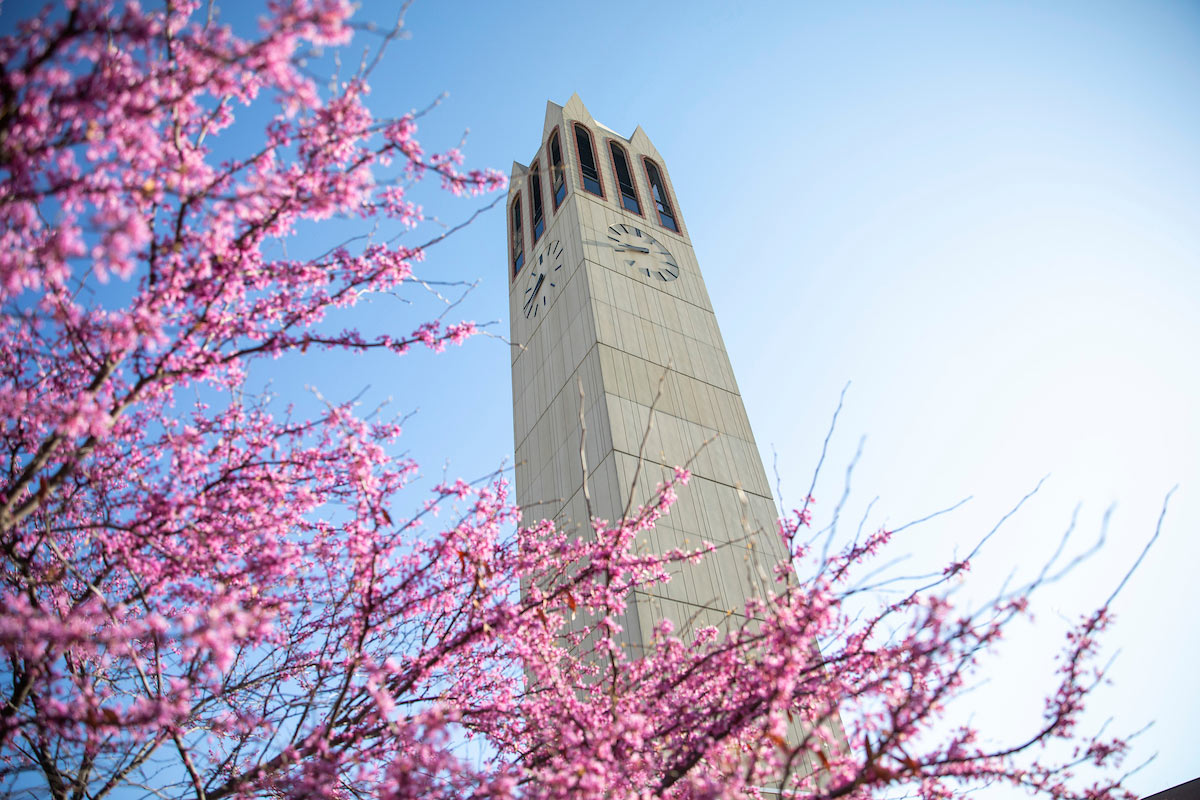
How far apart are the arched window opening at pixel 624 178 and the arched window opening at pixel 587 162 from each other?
0.61 meters

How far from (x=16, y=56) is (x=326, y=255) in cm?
154

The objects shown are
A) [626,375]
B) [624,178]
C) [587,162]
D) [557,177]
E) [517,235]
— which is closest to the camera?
[626,375]

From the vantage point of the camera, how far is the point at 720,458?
37.8 feet

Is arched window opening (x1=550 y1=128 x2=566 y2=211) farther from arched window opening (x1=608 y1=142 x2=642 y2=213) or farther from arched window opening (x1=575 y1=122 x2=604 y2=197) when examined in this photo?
arched window opening (x1=608 y1=142 x2=642 y2=213)

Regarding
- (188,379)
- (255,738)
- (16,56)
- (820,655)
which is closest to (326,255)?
(188,379)

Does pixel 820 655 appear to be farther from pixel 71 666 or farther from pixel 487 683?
pixel 71 666

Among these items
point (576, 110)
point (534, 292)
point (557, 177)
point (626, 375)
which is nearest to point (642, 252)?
point (534, 292)

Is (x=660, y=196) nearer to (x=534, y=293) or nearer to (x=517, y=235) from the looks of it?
(x=517, y=235)

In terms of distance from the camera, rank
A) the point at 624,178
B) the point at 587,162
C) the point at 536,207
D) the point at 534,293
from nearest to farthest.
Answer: the point at 534,293, the point at 587,162, the point at 624,178, the point at 536,207

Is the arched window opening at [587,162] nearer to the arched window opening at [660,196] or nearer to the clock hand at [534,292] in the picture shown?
the arched window opening at [660,196]

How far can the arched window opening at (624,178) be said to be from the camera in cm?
1695

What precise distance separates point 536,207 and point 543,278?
3760 mm

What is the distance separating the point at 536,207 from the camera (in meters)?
18.3

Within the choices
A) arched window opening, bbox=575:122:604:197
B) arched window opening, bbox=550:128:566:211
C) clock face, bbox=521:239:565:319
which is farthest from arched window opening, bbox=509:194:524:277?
arched window opening, bbox=575:122:604:197
